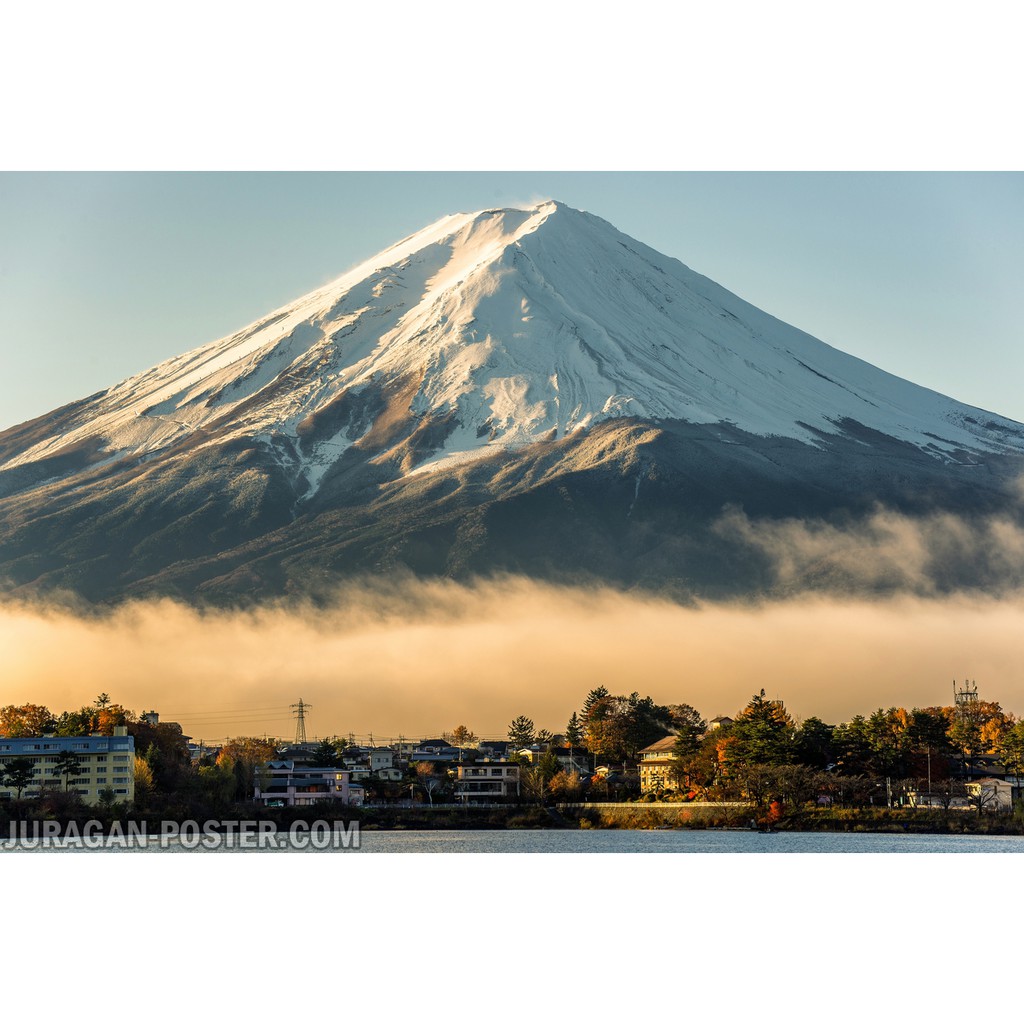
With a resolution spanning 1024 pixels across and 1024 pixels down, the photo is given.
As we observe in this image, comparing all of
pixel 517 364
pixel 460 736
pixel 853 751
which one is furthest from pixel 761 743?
pixel 517 364

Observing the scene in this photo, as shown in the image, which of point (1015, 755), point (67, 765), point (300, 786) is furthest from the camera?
point (300, 786)

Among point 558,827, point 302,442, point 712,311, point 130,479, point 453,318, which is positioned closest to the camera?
point 558,827

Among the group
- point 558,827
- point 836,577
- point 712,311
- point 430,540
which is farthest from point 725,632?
point 712,311

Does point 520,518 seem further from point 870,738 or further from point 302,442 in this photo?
point 870,738

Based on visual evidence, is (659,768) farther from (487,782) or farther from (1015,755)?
→ (1015,755)

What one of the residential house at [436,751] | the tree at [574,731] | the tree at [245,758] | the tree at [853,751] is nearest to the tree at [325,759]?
the tree at [245,758]

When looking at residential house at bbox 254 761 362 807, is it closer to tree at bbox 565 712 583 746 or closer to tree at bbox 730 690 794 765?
tree at bbox 730 690 794 765
